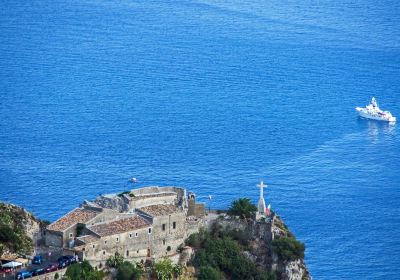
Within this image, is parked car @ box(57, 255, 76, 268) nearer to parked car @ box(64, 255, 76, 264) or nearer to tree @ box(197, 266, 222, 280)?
parked car @ box(64, 255, 76, 264)

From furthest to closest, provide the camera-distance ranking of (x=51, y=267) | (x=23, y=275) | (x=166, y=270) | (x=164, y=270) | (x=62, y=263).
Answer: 1. (x=166, y=270)
2. (x=164, y=270)
3. (x=62, y=263)
4. (x=51, y=267)
5. (x=23, y=275)

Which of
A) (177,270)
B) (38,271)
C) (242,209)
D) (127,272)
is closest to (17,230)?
(38,271)

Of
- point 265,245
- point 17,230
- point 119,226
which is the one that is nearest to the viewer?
point 119,226

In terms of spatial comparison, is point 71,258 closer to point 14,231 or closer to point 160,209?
point 14,231

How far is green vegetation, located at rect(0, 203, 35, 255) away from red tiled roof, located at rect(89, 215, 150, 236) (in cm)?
613

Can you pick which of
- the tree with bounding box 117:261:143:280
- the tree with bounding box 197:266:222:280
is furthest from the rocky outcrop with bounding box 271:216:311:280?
the tree with bounding box 117:261:143:280

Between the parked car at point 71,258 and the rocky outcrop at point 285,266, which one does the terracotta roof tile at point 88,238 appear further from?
the rocky outcrop at point 285,266

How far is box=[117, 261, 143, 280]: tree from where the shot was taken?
104 meters

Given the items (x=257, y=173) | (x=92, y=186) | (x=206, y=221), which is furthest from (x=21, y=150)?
(x=206, y=221)

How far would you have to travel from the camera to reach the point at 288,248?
385ft

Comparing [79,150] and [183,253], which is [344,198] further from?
[183,253]

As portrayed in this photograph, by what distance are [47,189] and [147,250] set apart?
6999 cm

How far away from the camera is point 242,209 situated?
4747 inches

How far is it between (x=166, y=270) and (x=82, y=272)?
931 centimetres
